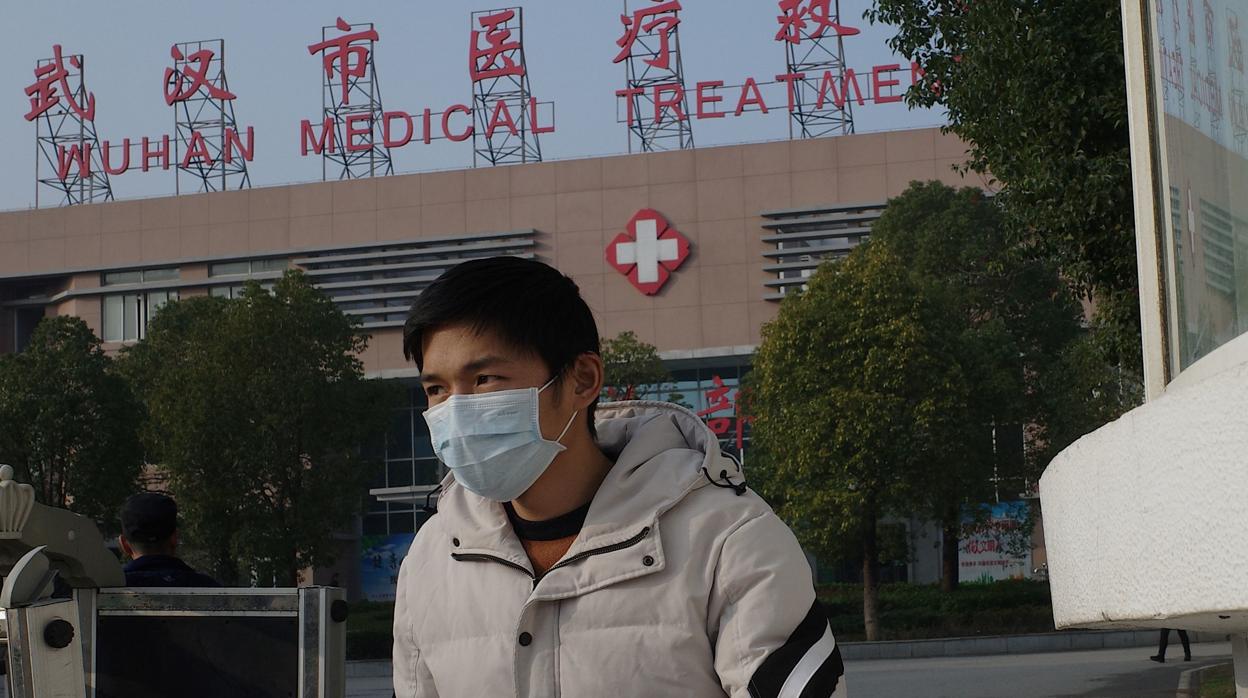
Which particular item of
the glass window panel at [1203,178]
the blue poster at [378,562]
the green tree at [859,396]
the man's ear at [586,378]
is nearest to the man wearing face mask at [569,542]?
the man's ear at [586,378]

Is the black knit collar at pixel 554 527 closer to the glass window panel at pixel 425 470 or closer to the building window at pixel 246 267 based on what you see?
the glass window panel at pixel 425 470

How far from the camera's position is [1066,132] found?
39.3 feet

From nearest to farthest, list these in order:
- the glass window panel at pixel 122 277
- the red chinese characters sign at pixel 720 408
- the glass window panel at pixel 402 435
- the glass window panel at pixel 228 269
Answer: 1. the red chinese characters sign at pixel 720 408
2. the glass window panel at pixel 402 435
3. the glass window panel at pixel 228 269
4. the glass window panel at pixel 122 277

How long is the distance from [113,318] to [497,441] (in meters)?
50.9

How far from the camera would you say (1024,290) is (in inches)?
1198

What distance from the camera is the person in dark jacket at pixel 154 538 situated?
211 inches

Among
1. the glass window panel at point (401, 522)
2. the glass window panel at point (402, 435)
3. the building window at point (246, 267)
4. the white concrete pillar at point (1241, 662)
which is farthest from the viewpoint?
the building window at point (246, 267)

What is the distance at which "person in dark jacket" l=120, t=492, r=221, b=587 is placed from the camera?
17.6 feet

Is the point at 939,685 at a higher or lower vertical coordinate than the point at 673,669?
lower

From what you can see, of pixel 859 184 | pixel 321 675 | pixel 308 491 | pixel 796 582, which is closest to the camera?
pixel 796 582

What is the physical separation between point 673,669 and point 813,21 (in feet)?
145

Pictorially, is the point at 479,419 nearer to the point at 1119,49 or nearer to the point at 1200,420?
the point at 1200,420

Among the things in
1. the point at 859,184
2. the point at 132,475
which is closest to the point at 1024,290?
the point at 859,184

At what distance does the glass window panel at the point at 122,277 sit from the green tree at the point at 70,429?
2025cm
